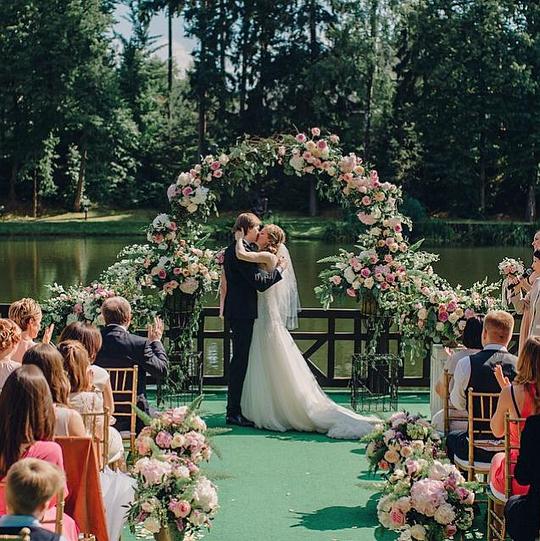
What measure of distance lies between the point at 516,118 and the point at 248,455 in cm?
4222

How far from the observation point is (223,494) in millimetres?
6410

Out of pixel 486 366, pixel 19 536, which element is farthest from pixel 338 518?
pixel 19 536

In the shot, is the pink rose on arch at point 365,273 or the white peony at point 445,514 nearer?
the white peony at point 445,514

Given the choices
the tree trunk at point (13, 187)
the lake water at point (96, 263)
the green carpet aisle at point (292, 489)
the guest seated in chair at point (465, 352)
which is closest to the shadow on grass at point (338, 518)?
the green carpet aisle at point (292, 489)

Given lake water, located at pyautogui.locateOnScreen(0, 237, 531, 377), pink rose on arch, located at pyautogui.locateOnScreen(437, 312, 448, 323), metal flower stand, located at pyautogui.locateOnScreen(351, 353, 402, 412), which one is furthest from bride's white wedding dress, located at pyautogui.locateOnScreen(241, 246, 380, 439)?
lake water, located at pyautogui.locateOnScreen(0, 237, 531, 377)

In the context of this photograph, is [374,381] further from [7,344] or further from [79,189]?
[79,189]

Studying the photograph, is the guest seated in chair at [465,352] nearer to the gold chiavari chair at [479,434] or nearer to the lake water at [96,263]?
the gold chiavari chair at [479,434]

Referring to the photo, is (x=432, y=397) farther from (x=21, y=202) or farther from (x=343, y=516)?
(x=21, y=202)

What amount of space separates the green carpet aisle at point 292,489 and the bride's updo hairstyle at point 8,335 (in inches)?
62.3

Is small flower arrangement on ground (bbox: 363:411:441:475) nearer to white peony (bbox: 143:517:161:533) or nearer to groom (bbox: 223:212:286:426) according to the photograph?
white peony (bbox: 143:517:161:533)

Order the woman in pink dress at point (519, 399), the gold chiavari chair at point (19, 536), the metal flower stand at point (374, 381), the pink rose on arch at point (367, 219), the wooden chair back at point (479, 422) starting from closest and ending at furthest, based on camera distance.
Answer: the gold chiavari chair at point (19, 536) < the woman in pink dress at point (519, 399) < the wooden chair back at point (479, 422) < the metal flower stand at point (374, 381) < the pink rose on arch at point (367, 219)

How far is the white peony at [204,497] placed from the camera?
4.73 m

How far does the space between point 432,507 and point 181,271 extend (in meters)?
5.46

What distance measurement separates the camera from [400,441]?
5.60 meters
